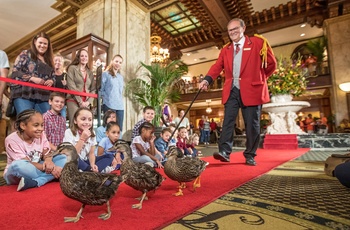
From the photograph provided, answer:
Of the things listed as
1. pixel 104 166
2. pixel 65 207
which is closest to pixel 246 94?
pixel 104 166

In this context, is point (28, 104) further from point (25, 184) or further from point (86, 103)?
point (25, 184)

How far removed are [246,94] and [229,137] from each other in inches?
22.2

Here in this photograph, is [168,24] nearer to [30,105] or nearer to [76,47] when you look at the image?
[76,47]

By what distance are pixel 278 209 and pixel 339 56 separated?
1036 cm

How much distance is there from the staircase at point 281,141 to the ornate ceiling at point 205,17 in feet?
15.4

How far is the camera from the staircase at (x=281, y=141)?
504 centimetres

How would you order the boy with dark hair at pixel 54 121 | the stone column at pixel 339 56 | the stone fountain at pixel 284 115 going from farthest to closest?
the stone column at pixel 339 56 → the stone fountain at pixel 284 115 → the boy with dark hair at pixel 54 121

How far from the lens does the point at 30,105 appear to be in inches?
92.1

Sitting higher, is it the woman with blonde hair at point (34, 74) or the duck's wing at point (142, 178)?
the woman with blonde hair at point (34, 74)

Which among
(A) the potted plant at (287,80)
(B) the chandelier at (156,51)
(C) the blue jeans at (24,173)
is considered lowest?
(C) the blue jeans at (24,173)

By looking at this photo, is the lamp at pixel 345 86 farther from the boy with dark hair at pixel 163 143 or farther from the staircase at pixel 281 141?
the boy with dark hair at pixel 163 143

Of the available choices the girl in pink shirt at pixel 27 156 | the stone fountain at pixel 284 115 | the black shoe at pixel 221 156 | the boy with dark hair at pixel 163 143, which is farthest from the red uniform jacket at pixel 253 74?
the stone fountain at pixel 284 115

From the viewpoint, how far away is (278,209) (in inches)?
39.6

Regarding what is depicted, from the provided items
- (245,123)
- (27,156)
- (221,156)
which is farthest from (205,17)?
(27,156)
